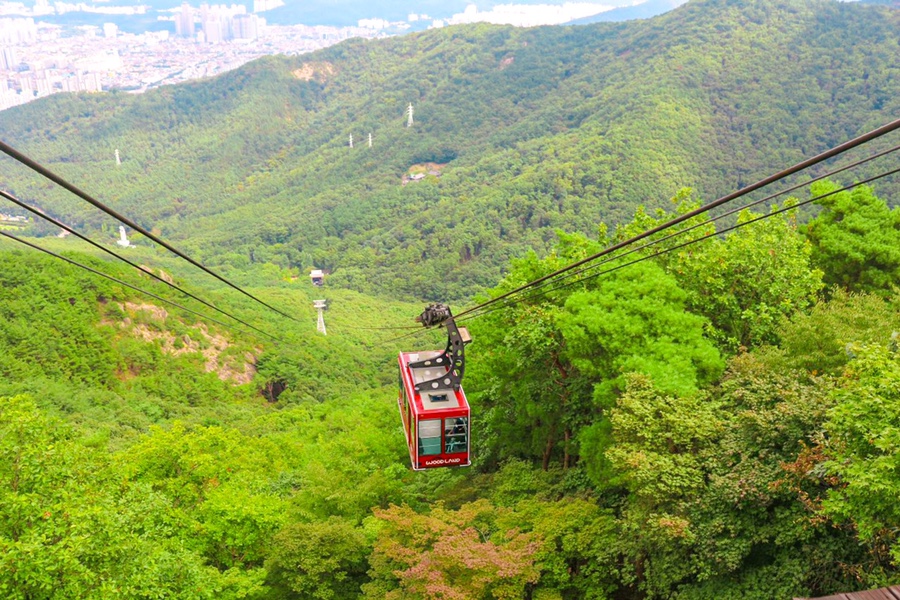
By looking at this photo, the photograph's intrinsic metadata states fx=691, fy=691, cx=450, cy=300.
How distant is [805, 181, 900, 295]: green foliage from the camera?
A: 24.9 m

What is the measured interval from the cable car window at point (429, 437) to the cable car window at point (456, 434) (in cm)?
20

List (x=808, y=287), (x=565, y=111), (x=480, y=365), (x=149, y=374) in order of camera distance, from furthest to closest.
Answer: (x=565, y=111) → (x=149, y=374) → (x=480, y=365) → (x=808, y=287)

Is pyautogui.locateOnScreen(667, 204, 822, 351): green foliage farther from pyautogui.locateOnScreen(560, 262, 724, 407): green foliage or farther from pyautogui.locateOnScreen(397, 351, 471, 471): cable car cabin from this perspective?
pyautogui.locateOnScreen(397, 351, 471, 471): cable car cabin

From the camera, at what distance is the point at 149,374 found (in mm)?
53969

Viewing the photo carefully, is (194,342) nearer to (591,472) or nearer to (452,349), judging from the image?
(452,349)

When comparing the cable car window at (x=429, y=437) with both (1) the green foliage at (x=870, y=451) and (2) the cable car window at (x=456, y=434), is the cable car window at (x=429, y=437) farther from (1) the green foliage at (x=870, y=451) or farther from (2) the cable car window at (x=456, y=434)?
(1) the green foliage at (x=870, y=451)

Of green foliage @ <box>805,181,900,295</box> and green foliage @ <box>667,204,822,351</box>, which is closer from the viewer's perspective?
green foliage @ <box>667,204,822,351</box>

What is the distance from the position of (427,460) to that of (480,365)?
876 centimetres

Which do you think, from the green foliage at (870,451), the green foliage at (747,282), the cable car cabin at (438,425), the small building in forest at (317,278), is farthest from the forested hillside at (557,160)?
the green foliage at (870,451)

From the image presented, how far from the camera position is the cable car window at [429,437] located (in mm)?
17062

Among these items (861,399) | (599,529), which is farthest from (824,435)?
(599,529)

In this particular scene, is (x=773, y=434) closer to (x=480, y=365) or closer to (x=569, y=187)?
(x=480, y=365)

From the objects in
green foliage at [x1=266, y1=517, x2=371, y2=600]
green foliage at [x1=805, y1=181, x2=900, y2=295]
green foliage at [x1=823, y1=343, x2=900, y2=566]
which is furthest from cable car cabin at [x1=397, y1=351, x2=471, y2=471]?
green foliage at [x1=805, y1=181, x2=900, y2=295]

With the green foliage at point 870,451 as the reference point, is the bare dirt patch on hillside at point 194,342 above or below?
below
